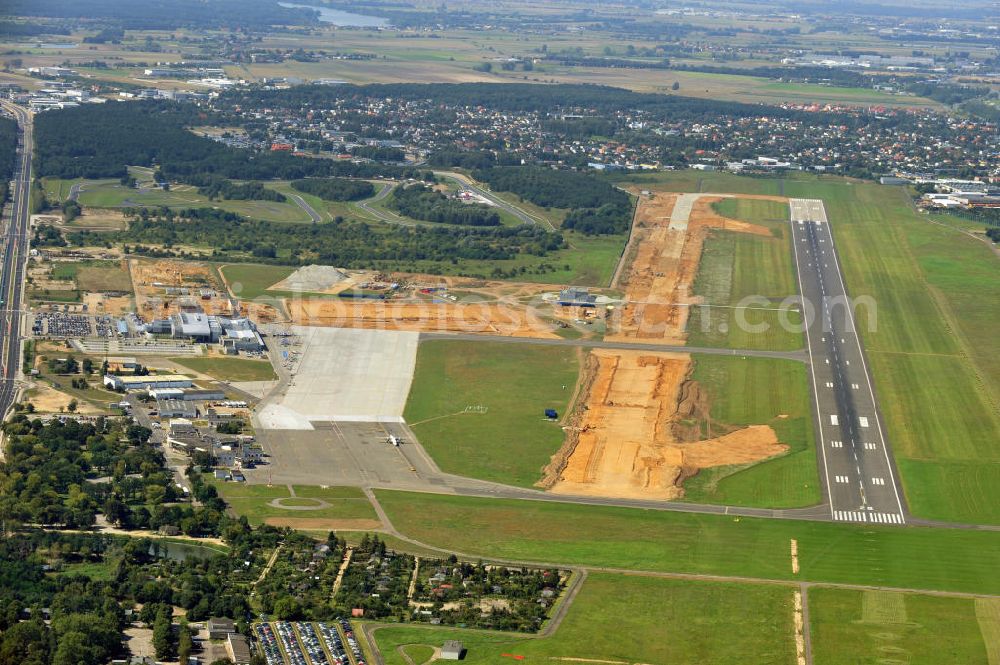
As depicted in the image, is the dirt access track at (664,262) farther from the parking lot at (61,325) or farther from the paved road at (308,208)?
the parking lot at (61,325)

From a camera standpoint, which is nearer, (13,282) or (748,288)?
(13,282)

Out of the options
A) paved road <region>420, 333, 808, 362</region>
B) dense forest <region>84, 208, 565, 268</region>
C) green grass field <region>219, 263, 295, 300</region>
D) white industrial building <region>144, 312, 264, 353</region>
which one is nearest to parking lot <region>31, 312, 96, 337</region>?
white industrial building <region>144, 312, 264, 353</region>

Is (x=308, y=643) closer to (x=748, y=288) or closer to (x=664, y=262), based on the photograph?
(x=748, y=288)

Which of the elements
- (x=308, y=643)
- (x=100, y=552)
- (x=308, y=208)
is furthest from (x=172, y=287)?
(x=308, y=643)

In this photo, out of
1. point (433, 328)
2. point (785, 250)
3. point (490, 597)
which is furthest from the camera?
point (785, 250)

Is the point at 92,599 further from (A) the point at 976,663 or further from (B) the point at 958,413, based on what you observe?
(B) the point at 958,413

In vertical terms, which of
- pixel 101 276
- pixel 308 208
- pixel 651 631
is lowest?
pixel 308 208

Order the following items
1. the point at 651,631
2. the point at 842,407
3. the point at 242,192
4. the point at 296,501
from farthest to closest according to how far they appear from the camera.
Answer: the point at 242,192
the point at 842,407
the point at 296,501
the point at 651,631

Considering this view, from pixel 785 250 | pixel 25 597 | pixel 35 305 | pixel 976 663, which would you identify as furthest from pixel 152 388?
pixel 785 250
